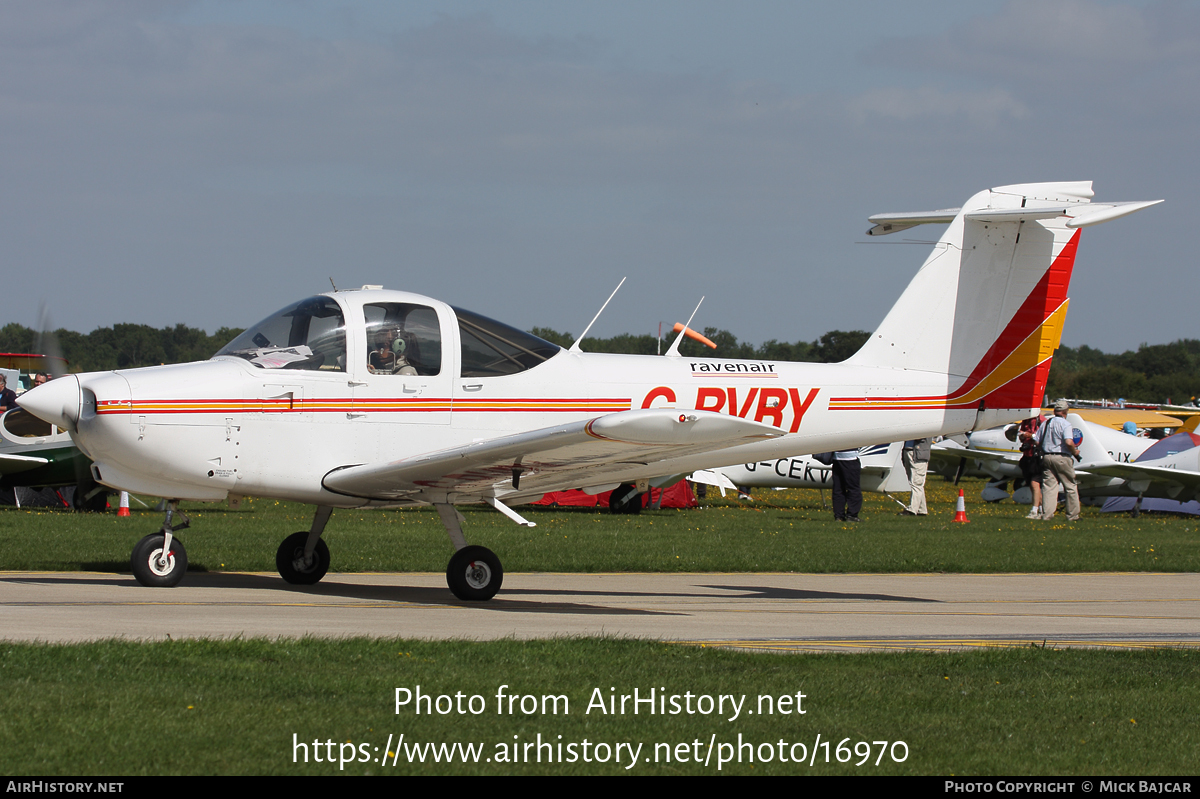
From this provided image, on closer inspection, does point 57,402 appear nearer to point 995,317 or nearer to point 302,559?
point 302,559

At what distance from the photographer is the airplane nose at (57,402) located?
8227 millimetres

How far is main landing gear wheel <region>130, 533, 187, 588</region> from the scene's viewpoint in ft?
29.9

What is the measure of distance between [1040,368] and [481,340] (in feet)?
17.4

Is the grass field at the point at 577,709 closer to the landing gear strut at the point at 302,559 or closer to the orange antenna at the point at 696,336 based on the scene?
the landing gear strut at the point at 302,559

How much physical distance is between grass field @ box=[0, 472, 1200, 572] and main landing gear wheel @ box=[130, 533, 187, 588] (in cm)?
186

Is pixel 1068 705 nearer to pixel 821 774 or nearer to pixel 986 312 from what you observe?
pixel 821 774

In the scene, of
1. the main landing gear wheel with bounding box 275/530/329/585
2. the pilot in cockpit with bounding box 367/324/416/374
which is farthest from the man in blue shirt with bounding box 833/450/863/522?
the pilot in cockpit with bounding box 367/324/416/374

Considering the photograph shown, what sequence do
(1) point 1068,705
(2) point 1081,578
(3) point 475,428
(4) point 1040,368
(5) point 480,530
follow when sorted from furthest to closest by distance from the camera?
(5) point 480,530 < (2) point 1081,578 < (4) point 1040,368 < (3) point 475,428 < (1) point 1068,705

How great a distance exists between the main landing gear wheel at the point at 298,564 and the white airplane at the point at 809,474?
13.1 meters

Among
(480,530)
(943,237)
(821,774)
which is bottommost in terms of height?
(480,530)

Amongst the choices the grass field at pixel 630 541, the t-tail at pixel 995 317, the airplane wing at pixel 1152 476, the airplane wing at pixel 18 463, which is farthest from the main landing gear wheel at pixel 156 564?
the airplane wing at pixel 1152 476
